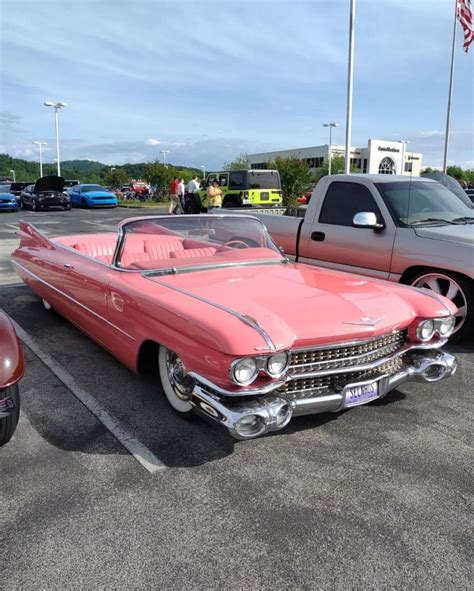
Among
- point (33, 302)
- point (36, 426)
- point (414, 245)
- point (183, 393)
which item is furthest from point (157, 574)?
point (33, 302)

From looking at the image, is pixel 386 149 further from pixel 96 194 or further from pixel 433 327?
pixel 433 327

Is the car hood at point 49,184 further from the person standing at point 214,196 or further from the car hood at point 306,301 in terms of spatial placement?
the car hood at point 306,301

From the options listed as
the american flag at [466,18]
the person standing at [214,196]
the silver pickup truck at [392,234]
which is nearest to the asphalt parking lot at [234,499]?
the silver pickup truck at [392,234]

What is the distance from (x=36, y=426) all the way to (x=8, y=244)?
10.9 meters

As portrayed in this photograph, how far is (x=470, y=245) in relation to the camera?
199 inches

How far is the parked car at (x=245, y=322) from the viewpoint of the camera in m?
2.80

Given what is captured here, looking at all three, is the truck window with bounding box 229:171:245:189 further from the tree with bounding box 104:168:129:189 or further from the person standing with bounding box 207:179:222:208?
the tree with bounding box 104:168:129:189

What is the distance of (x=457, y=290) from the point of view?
5.18 meters

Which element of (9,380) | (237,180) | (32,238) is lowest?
(9,380)

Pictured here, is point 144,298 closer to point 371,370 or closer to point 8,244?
point 371,370

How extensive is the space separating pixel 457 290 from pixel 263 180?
17.7m

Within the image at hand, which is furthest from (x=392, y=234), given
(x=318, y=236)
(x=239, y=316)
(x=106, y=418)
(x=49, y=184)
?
(x=49, y=184)

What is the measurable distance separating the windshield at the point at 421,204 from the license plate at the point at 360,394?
289 centimetres

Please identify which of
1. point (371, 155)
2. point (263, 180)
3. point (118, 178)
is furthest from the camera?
point (118, 178)
